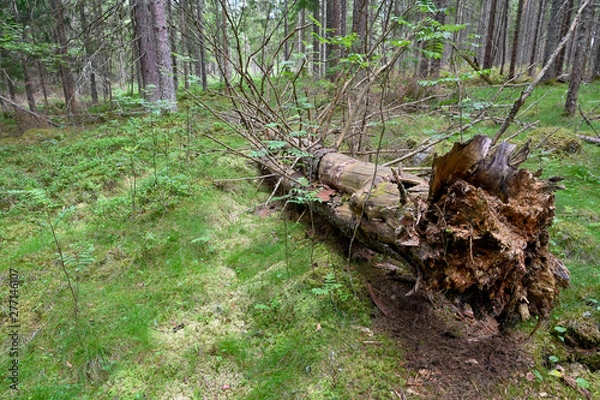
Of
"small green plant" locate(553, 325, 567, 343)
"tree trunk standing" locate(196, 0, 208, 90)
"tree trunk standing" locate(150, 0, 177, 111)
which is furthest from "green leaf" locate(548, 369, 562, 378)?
"tree trunk standing" locate(150, 0, 177, 111)

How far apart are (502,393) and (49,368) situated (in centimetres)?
328

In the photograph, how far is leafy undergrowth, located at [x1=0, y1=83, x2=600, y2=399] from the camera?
89.2 inches

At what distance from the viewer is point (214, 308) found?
10.1 feet

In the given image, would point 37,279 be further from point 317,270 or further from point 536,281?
point 536,281

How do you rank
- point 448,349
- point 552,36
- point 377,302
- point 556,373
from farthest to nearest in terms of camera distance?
point 552,36 < point 377,302 < point 448,349 < point 556,373

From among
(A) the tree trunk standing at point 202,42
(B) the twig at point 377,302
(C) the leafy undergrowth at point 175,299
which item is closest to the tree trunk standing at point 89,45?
(A) the tree trunk standing at point 202,42

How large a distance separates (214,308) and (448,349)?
208cm

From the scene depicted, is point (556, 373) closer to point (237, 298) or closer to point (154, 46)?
point (237, 298)

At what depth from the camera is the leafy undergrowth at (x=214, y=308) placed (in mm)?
2266

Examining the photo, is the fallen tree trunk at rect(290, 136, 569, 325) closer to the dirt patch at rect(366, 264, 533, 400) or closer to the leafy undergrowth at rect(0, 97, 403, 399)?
the dirt patch at rect(366, 264, 533, 400)

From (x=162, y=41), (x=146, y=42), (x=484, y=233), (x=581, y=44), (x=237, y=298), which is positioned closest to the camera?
(x=484, y=233)

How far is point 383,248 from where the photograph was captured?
8.71 feet

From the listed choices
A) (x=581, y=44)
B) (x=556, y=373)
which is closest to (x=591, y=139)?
(x=581, y=44)

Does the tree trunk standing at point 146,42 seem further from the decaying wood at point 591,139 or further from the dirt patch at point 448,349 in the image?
the decaying wood at point 591,139
